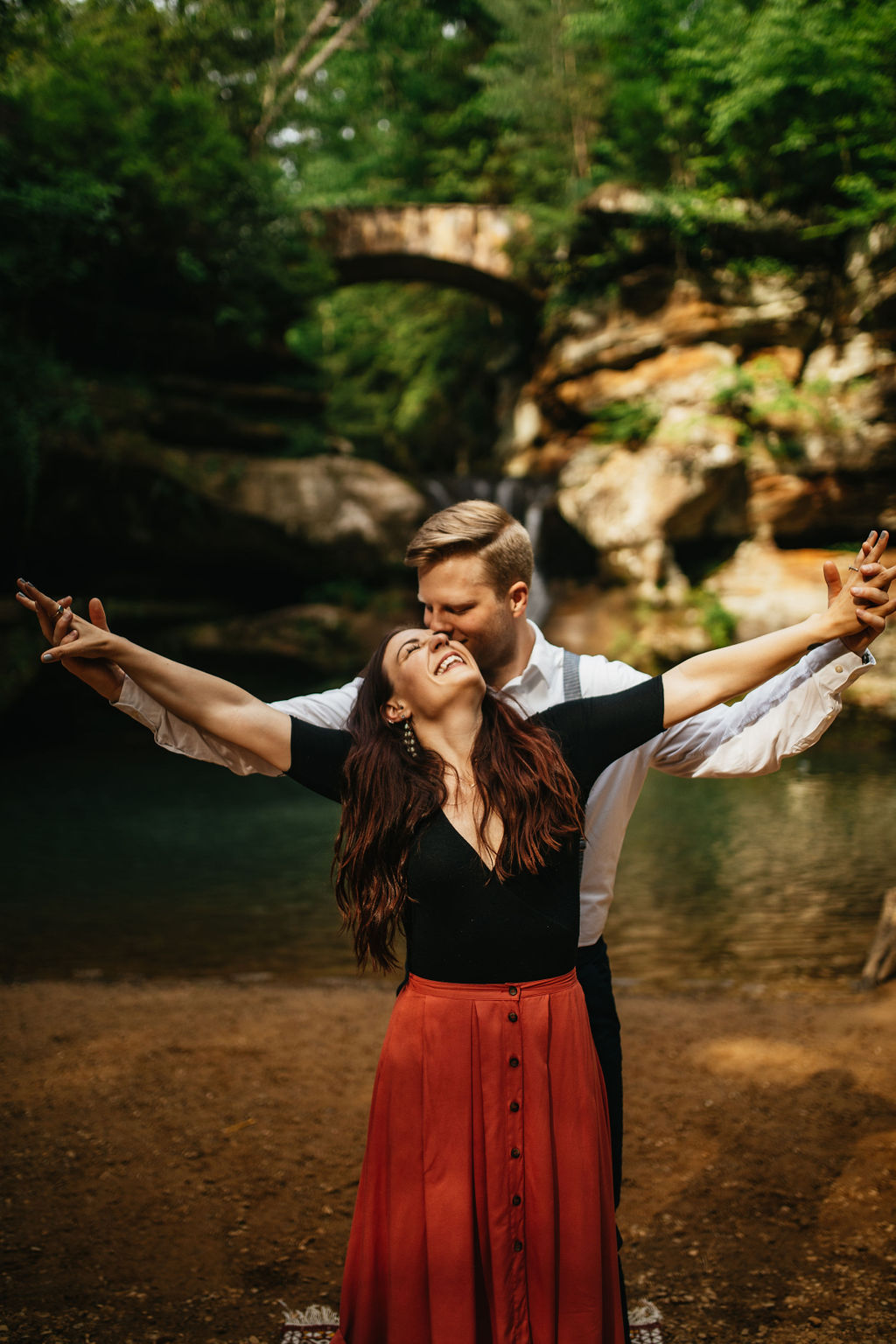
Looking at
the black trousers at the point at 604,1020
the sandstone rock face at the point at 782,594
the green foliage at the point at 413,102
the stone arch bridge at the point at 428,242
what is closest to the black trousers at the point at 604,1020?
the black trousers at the point at 604,1020

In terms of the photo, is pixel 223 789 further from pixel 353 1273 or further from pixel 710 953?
pixel 353 1273

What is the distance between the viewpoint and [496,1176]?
181cm

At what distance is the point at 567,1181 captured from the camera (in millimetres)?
1820

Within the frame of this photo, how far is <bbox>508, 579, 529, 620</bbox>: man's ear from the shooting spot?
2.29 metres

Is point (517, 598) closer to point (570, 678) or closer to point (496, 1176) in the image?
point (570, 678)

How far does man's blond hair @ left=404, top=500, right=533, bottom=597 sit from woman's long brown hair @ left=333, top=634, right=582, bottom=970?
0.42 m

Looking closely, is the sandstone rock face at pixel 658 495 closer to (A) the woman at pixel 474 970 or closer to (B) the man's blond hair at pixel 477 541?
(B) the man's blond hair at pixel 477 541

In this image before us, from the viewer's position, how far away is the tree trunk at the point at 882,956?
5.19 metres

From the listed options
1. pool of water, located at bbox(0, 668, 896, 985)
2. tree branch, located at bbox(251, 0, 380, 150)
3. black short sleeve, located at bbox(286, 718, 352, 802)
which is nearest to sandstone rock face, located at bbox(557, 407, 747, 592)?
pool of water, located at bbox(0, 668, 896, 985)

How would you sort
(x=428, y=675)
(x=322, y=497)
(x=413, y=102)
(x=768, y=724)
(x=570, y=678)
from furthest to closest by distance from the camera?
(x=413, y=102)
(x=322, y=497)
(x=570, y=678)
(x=768, y=724)
(x=428, y=675)

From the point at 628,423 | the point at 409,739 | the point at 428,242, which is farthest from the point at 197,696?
the point at 428,242

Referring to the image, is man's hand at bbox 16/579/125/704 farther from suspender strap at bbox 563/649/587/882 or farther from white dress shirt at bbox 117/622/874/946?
suspender strap at bbox 563/649/587/882

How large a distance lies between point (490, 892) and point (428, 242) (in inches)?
676

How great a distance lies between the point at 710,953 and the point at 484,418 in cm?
1803
